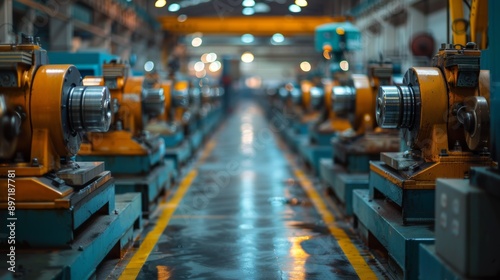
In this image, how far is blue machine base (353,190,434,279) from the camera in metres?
4.35

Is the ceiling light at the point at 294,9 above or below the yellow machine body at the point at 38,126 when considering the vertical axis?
above

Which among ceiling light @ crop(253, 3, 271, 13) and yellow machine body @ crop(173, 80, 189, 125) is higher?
ceiling light @ crop(253, 3, 271, 13)

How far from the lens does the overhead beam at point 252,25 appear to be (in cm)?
2109

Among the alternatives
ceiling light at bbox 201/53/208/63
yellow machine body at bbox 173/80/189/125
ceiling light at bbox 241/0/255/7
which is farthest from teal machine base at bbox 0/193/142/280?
ceiling light at bbox 201/53/208/63

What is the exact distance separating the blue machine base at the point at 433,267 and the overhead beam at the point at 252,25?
17.6 meters

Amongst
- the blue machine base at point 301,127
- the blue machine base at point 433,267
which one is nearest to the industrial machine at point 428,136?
the blue machine base at point 433,267

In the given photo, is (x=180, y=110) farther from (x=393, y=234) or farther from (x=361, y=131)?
(x=393, y=234)

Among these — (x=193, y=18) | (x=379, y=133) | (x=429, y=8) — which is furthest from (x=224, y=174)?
(x=193, y=18)

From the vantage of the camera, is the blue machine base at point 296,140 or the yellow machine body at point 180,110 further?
the blue machine base at point 296,140

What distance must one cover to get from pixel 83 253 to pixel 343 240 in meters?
2.99

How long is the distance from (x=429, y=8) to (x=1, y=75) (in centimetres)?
1092

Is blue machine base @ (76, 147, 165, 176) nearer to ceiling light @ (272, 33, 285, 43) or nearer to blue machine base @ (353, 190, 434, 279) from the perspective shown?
blue machine base @ (353, 190, 434, 279)

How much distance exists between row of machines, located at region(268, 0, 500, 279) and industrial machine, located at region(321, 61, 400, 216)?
463mm

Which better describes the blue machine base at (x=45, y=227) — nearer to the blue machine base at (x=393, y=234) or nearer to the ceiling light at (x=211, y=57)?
the blue machine base at (x=393, y=234)
